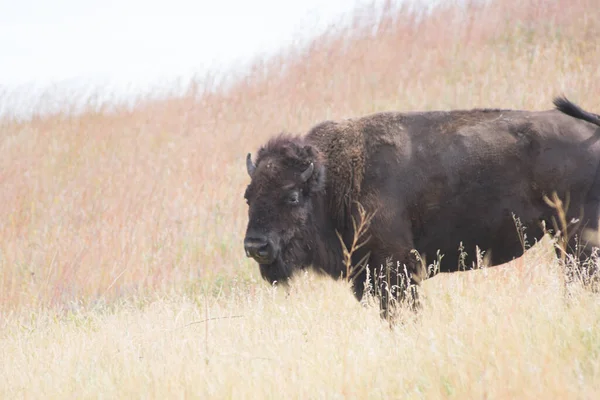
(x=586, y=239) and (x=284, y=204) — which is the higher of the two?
(x=284, y=204)

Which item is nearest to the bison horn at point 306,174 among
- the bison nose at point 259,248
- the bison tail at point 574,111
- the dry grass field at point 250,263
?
the bison nose at point 259,248

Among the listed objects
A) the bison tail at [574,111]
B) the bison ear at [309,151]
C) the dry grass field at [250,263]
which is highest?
the bison tail at [574,111]

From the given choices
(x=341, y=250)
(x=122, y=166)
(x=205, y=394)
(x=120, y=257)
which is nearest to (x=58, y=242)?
(x=120, y=257)

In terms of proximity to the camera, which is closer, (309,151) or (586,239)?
(586,239)

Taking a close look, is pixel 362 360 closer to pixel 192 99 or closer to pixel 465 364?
pixel 465 364

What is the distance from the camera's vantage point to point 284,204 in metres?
5.70

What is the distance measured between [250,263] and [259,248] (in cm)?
357

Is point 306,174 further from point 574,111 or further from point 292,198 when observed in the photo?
point 574,111

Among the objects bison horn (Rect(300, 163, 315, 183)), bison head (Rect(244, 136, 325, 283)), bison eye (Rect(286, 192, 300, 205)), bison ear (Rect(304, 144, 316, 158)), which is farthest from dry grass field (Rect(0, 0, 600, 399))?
bison ear (Rect(304, 144, 316, 158))

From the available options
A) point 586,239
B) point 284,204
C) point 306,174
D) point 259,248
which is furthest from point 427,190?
point 259,248

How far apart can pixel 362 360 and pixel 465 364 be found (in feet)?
2.17

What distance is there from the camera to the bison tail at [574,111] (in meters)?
5.79

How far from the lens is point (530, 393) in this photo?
3.19 meters

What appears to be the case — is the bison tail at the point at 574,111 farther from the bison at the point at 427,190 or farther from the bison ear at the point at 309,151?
the bison ear at the point at 309,151
